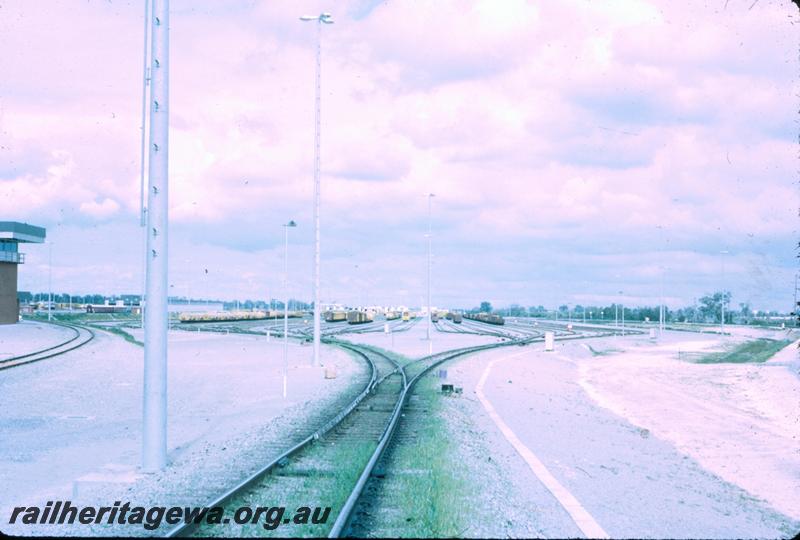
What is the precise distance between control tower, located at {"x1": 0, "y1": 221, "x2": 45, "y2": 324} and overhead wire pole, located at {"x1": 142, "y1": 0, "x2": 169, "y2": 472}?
78.9 metres

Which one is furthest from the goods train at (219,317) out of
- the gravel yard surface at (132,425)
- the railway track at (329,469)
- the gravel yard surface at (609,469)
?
the railway track at (329,469)

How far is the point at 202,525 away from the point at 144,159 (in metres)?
7.44

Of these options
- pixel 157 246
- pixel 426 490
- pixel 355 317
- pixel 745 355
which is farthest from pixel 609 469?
pixel 355 317

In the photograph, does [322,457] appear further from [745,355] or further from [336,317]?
[336,317]

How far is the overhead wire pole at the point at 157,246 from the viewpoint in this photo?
13.3m

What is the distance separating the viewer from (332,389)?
92.6ft

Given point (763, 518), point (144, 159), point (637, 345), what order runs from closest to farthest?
point (763, 518) → point (144, 159) → point (637, 345)

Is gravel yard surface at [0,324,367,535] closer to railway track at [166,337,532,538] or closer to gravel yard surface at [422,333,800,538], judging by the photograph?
railway track at [166,337,532,538]

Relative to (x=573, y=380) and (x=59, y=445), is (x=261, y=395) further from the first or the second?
(x=573, y=380)

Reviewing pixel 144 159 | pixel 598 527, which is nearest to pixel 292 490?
pixel 598 527

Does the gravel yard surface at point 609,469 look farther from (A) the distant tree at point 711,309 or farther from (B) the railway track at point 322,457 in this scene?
(A) the distant tree at point 711,309

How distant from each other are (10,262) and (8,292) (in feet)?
13.3

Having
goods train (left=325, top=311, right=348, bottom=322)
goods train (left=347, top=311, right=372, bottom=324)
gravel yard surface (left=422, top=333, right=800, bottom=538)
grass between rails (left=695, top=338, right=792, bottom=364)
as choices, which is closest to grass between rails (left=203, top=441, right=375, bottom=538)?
gravel yard surface (left=422, top=333, right=800, bottom=538)

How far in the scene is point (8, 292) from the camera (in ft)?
275
